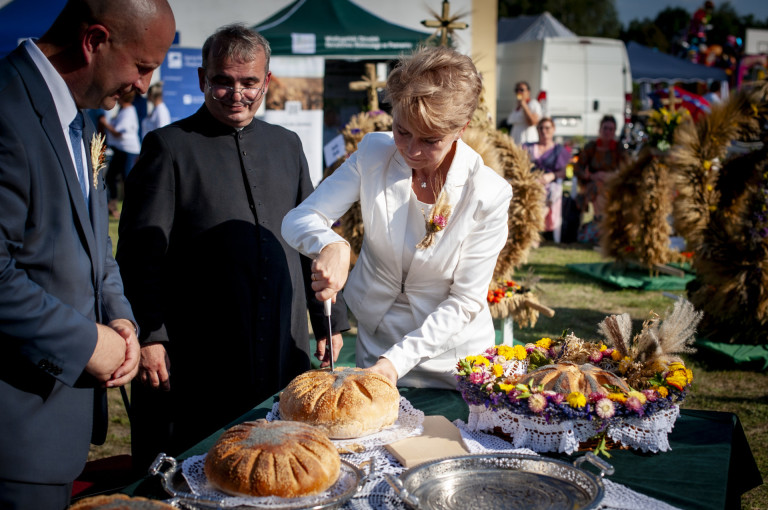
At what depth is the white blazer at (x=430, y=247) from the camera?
2297 mm

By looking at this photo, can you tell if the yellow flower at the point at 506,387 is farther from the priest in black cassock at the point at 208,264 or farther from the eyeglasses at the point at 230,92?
the eyeglasses at the point at 230,92

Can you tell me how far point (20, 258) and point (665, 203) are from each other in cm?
794

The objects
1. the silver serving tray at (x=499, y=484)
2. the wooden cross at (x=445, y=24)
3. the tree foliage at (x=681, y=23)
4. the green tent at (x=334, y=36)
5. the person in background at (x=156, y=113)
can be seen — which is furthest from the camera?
the tree foliage at (x=681, y=23)

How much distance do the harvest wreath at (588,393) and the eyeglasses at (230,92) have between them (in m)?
1.30

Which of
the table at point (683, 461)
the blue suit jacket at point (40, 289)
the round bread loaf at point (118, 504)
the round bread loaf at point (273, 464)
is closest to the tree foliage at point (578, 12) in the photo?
the table at point (683, 461)

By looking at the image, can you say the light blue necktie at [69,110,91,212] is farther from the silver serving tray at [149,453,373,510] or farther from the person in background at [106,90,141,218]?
the person in background at [106,90,141,218]

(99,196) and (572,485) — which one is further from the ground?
(99,196)

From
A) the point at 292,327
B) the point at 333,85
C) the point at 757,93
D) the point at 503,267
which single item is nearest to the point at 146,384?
the point at 292,327

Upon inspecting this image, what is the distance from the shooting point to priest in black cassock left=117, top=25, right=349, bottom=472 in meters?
2.53

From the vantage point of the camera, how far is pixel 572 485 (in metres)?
1.52

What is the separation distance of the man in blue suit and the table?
232mm

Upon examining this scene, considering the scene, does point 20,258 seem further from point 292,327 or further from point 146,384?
point 292,327

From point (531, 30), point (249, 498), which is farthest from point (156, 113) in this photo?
point (531, 30)

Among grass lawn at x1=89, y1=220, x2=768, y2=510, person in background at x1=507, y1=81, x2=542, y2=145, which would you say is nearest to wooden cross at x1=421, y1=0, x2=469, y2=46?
grass lawn at x1=89, y1=220, x2=768, y2=510
